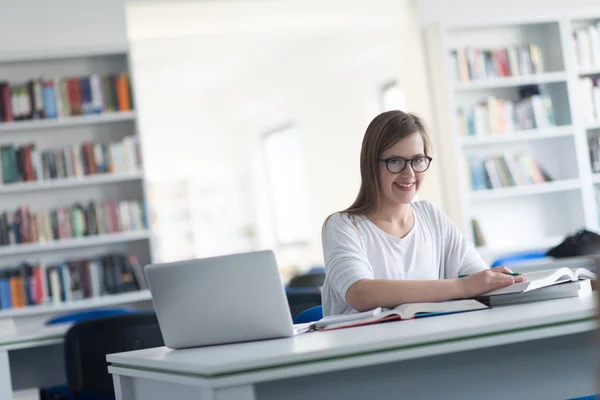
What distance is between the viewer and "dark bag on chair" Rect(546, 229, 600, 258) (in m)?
4.94

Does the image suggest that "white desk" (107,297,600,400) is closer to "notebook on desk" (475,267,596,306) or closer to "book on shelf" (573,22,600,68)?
"notebook on desk" (475,267,596,306)

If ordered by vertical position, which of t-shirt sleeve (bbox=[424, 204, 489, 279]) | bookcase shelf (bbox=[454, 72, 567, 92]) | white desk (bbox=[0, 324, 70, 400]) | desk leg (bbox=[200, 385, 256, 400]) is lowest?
white desk (bbox=[0, 324, 70, 400])

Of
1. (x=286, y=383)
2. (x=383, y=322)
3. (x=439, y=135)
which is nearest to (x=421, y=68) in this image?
(x=439, y=135)

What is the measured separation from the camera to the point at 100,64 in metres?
6.02

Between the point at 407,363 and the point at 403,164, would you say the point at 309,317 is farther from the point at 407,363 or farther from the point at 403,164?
the point at 407,363

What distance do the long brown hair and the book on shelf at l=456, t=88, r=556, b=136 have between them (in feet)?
12.5

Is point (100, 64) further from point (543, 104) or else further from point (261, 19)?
point (543, 104)

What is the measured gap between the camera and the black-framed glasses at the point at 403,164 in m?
2.50

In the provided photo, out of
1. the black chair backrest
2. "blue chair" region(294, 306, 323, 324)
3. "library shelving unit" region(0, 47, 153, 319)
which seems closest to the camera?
"blue chair" region(294, 306, 323, 324)

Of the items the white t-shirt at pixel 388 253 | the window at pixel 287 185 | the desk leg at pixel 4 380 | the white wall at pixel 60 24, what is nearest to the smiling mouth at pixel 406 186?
the white t-shirt at pixel 388 253

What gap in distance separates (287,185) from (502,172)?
5.81 meters

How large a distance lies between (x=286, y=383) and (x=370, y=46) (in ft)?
24.5

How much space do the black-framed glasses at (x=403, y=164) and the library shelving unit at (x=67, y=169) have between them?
138 inches

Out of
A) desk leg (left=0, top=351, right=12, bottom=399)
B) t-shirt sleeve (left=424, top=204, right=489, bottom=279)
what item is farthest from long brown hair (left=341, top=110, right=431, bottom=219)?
desk leg (left=0, top=351, right=12, bottom=399)
